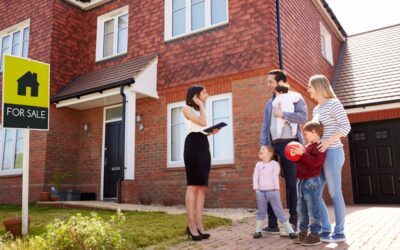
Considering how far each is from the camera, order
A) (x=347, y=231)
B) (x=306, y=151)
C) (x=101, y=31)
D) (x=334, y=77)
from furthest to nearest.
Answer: (x=334, y=77)
(x=101, y=31)
(x=347, y=231)
(x=306, y=151)

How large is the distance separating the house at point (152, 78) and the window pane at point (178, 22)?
0.03 metres

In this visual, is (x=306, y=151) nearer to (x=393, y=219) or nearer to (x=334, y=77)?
(x=393, y=219)

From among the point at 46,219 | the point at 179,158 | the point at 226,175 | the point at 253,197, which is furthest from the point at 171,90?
the point at 46,219

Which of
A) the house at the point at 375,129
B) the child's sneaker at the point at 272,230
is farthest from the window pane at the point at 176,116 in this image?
the child's sneaker at the point at 272,230

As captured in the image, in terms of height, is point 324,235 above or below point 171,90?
below

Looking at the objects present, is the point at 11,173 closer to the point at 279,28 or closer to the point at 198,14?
the point at 198,14

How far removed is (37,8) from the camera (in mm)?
12180

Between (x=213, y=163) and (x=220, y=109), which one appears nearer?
(x=213, y=163)

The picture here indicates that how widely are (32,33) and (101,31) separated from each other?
91.7 inches

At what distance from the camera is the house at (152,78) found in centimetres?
846

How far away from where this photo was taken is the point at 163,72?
9906 mm

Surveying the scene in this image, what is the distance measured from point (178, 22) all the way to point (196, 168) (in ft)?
21.8

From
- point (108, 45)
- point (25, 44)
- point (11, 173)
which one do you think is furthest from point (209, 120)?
point (25, 44)

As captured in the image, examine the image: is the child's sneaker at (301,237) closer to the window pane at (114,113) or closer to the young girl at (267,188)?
the young girl at (267,188)
